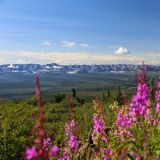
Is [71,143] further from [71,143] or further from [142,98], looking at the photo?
[142,98]

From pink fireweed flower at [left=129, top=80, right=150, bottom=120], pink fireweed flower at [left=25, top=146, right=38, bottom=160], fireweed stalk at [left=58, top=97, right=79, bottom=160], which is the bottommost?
fireweed stalk at [left=58, top=97, right=79, bottom=160]

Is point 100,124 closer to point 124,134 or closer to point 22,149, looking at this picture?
A: point 124,134

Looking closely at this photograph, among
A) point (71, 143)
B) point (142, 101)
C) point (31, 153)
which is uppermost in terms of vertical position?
point (142, 101)

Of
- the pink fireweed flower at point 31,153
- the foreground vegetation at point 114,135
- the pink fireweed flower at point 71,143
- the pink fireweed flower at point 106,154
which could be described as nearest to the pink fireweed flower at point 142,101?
the foreground vegetation at point 114,135

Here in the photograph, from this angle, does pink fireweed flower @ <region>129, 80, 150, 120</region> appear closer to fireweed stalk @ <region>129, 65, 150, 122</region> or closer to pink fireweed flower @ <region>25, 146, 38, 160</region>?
fireweed stalk @ <region>129, 65, 150, 122</region>

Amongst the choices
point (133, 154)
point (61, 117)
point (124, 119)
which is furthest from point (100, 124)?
point (61, 117)

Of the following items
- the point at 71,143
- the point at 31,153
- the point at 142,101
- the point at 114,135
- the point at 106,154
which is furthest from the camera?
the point at 114,135

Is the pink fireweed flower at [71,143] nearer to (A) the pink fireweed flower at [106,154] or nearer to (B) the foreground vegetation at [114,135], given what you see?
(B) the foreground vegetation at [114,135]

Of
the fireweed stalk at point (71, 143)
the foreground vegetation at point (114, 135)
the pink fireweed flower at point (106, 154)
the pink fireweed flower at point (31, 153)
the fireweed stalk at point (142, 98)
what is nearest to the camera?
the pink fireweed flower at point (31, 153)

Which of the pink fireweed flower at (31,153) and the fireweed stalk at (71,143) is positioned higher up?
the pink fireweed flower at (31,153)

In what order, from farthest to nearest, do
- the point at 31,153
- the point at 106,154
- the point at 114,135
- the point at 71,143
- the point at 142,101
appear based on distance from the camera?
the point at 114,135, the point at 71,143, the point at 106,154, the point at 142,101, the point at 31,153

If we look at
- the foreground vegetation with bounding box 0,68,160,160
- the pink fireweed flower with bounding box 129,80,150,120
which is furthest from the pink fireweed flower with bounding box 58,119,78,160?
the pink fireweed flower with bounding box 129,80,150,120

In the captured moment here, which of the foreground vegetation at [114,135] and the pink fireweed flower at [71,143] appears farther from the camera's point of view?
the pink fireweed flower at [71,143]

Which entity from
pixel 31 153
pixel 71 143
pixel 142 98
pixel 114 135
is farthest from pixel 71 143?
pixel 31 153
